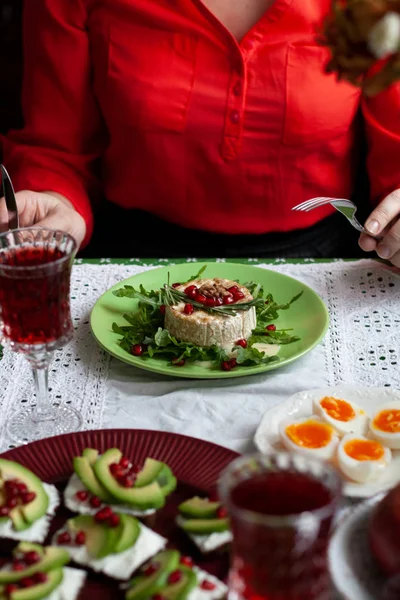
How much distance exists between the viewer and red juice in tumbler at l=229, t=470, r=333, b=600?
30.4 inches


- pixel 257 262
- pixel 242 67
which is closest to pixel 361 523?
pixel 257 262

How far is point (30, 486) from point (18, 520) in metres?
0.07

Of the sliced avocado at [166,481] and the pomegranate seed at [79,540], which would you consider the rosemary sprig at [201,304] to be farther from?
the pomegranate seed at [79,540]

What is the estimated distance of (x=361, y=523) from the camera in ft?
2.98

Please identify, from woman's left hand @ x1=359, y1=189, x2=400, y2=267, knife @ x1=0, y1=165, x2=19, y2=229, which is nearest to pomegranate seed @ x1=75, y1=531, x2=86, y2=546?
knife @ x1=0, y1=165, x2=19, y2=229

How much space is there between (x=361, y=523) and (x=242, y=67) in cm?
137

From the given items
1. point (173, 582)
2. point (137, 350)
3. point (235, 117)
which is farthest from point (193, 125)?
point (173, 582)

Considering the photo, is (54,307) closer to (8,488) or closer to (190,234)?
(8,488)

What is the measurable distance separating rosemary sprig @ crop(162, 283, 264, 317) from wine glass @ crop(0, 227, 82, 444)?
13.3 inches

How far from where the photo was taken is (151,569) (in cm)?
88

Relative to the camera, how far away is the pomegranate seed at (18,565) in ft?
2.88

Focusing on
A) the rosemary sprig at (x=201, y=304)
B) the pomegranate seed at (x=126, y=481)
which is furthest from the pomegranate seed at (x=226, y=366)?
the pomegranate seed at (x=126, y=481)

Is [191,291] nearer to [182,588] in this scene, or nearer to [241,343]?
[241,343]

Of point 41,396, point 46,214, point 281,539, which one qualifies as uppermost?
point 281,539
